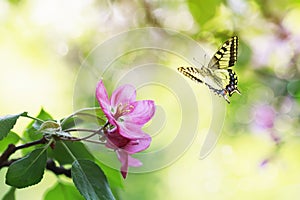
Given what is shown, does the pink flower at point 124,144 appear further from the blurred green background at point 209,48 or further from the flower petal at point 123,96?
the blurred green background at point 209,48

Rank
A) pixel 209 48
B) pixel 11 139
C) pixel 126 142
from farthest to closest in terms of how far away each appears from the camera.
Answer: pixel 209 48, pixel 11 139, pixel 126 142

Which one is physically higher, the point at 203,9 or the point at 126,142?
the point at 203,9

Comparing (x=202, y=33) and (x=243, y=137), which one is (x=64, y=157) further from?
(x=243, y=137)

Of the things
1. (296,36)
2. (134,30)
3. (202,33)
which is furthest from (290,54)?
(134,30)

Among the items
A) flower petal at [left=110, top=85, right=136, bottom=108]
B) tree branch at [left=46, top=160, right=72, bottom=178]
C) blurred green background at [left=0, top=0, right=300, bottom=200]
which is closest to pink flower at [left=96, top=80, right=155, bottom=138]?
flower petal at [left=110, top=85, right=136, bottom=108]

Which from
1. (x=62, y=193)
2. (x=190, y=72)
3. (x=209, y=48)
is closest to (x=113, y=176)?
(x=62, y=193)

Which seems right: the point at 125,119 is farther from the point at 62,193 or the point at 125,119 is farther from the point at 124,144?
the point at 62,193
